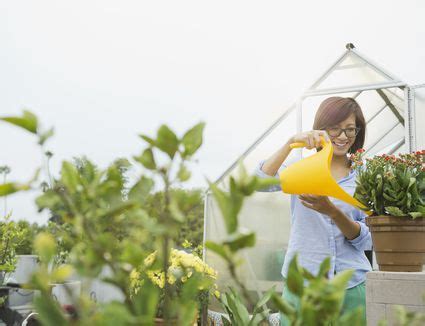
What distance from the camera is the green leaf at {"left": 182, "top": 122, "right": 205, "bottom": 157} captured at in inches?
15.5

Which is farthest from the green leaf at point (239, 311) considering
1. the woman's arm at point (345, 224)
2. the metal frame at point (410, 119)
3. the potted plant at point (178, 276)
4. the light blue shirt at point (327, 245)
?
the metal frame at point (410, 119)

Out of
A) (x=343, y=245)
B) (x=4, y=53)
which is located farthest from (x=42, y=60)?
(x=343, y=245)

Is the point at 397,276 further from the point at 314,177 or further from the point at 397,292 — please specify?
the point at 314,177

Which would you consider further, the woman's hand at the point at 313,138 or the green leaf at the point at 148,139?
the woman's hand at the point at 313,138

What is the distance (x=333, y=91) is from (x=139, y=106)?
109 inches

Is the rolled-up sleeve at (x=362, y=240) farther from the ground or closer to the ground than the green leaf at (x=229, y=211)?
closer to the ground

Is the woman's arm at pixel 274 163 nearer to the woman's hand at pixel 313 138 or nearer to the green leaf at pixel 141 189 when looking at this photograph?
the woman's hand at pixel 313 138

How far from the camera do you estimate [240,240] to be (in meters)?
0.35

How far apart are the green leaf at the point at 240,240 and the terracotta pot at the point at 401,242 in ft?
3.69

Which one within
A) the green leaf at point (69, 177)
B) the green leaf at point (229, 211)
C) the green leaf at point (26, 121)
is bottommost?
the green leaf at point (229, 211)

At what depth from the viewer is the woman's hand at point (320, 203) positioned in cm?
145

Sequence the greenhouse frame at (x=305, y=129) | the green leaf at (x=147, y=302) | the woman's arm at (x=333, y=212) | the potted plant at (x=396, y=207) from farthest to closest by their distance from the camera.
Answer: the greenhouse frame at (x=305, y=129)
the woman's arm at (x=333, y=212)
the potted plant at (x=396, y=207)
the green leaf at (x=147, y=302)

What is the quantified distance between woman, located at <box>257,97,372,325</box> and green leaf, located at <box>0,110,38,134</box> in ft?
3.72

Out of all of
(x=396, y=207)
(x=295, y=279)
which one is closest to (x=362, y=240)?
(x=396, y=207)
